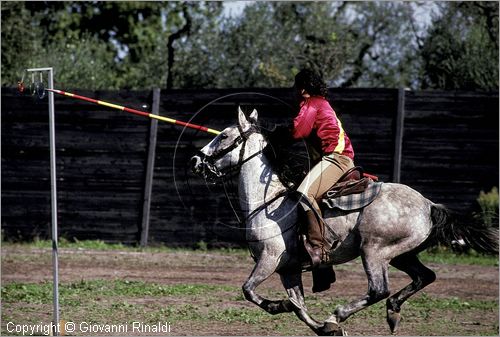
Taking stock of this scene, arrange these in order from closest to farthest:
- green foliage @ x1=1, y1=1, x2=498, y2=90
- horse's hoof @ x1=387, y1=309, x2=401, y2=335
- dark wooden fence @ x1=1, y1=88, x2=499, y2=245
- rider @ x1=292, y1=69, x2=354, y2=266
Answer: rider @ x1=292, y1=69, x2=354, y2=266 < horse's hoof @ x1=387, y1=309, x2=401, y2=335 < dark wooden fence @ x1=1, y1=88, x2=499, y2=245 < green foliage @ x1=1, y1=1, x2=498, y2=90

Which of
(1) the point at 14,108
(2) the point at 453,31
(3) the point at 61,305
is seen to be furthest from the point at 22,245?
(2) the point at 453,31

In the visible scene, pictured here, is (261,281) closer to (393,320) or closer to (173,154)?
(393,320)

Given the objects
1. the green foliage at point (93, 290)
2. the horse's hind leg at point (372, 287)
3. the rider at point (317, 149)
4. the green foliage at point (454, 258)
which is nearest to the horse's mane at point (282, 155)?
the rider at point (317, 149)

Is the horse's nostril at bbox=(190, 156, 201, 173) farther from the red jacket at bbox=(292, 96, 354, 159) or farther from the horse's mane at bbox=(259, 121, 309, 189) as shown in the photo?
the red jacket at bbox=(292, 96, 354, 159)

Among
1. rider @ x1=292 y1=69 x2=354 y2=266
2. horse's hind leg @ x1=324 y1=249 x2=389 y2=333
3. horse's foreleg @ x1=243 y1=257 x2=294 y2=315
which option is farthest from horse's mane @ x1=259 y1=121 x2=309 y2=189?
Answer: horse's hind leg @ x1=324 y1=249 x2=389 y2=333

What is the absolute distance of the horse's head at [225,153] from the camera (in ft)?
30.6

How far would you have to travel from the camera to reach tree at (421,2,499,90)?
78.7 ft

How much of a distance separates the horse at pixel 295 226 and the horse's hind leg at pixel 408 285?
0.04 ft

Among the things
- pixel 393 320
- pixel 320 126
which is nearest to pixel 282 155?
pixel 320 126

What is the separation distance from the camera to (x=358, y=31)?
112 ft

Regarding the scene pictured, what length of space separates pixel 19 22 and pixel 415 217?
20074 millimetres

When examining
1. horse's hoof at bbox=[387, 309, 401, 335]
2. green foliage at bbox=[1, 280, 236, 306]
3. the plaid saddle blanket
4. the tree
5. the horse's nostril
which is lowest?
green foliage at bbox=[1, 280, 236, 306]

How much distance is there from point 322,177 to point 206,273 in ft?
21.3

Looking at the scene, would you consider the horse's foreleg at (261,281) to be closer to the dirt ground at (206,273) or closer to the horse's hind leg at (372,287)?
the horse's hind leg at (372,287)
